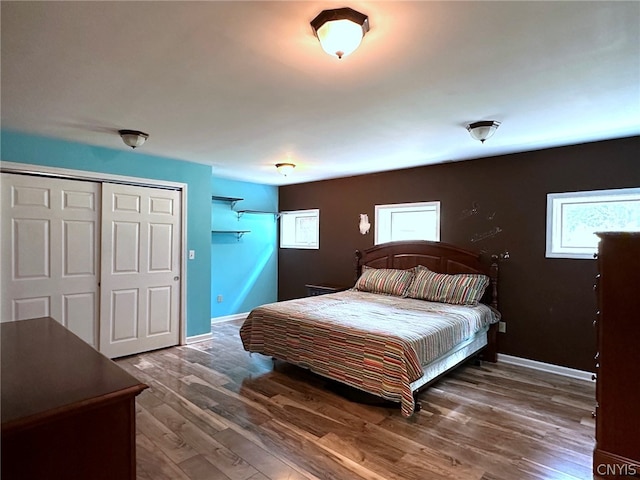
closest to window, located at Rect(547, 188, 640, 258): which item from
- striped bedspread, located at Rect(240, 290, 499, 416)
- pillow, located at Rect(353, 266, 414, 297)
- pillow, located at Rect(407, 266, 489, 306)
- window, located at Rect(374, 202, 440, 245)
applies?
pillow, located at Rect(407, 266, 489, 306)

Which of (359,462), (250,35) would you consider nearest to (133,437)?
(359,462)

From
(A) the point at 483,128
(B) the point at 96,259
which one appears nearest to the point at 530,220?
(A) the point at 483,128

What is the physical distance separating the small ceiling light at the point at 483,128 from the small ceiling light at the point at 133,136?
291 centimetres

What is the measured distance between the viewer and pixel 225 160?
14.7 feet

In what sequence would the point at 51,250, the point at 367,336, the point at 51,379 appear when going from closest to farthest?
the point at 51,379 < the point at 367,336 < the point at 51,250

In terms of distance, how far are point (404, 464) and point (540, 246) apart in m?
2.79

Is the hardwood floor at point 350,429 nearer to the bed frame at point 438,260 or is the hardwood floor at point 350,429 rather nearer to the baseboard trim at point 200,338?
the bed frame at point 438,260

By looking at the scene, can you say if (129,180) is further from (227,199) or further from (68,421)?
(68,421)

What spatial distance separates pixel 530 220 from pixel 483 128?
1.51 meters

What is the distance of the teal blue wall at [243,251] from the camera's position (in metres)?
5.73

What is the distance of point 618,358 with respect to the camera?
2043 millimetres

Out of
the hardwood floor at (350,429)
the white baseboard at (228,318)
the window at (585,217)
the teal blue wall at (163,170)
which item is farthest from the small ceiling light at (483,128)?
the white baseboard at (228,318)

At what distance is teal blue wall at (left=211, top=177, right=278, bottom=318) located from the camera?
18.8ft

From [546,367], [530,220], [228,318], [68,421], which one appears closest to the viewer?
[68,421]
